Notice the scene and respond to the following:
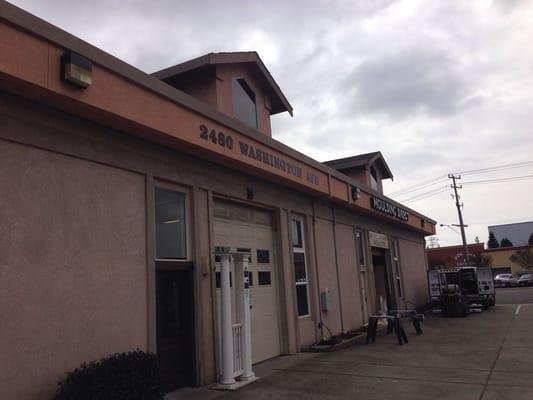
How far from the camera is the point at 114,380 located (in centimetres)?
571

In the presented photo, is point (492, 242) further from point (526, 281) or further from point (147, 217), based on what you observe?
point (147, 217)

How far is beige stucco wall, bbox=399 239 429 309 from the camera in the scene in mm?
22422

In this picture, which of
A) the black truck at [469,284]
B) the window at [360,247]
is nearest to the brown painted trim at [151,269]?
the window at [360,247]

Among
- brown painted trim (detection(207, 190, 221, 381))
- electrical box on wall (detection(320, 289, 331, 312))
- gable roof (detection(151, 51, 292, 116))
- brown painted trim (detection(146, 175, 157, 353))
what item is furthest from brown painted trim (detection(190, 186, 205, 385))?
electrical box on wall (detection(320, 289, 331, 312))

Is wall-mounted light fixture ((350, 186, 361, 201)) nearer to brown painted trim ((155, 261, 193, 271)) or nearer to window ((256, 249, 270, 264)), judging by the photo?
window ((256, 249, 270, 264))

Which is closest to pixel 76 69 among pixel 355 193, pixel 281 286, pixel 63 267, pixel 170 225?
pixel 63 267

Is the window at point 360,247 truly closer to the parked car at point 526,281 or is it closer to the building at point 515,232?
the parked car at point 526,281

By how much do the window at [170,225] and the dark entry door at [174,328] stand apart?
0.36 m

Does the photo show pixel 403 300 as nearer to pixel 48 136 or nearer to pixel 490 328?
pixel 490 328

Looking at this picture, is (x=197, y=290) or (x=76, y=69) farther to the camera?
(x=197, y=290)

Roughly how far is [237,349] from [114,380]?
3.22 m

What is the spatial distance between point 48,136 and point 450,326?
48.8ft

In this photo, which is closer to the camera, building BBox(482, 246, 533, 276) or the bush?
the bush

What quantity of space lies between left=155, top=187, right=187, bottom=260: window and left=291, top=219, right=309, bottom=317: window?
446cm
